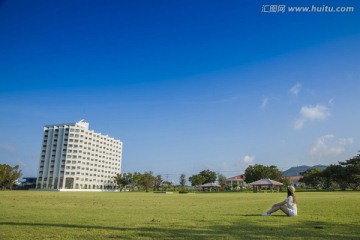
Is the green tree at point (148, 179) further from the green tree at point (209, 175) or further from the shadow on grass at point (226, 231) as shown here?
the shadow on grass at point (226, 231)

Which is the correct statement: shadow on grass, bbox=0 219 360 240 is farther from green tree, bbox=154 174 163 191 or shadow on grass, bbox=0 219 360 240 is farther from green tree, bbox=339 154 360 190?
green tree, bbox=154 174 163 191

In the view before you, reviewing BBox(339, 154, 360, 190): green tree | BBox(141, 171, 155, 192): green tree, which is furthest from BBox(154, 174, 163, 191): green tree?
BBox(339, 154, 360, 190): green tree

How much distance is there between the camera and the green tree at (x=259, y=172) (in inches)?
4257

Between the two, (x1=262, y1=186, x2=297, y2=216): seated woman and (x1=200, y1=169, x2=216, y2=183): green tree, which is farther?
(x1=200, y1=169, x2=216, y2=183): green tree

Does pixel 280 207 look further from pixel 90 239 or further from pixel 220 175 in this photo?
pixel 220 175

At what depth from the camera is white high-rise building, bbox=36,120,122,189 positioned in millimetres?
144250

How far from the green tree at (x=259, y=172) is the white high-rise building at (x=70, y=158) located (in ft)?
271

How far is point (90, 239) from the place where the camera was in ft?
22.3

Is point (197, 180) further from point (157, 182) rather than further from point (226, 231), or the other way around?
point (226, 231)

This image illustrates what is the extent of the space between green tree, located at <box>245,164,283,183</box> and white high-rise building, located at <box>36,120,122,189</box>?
271ft

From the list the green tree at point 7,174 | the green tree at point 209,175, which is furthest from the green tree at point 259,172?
the green tree at point 7,174

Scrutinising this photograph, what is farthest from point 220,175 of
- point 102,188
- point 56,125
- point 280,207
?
point 280,207

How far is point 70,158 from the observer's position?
145125mm

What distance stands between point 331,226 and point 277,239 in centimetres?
321
